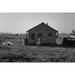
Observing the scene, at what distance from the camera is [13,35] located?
6.80m

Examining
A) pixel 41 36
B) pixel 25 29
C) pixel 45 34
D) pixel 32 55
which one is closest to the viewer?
pixel 32 55

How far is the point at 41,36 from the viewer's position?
351 inches

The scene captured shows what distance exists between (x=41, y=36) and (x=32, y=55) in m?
2.58

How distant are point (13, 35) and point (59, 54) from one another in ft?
9.14

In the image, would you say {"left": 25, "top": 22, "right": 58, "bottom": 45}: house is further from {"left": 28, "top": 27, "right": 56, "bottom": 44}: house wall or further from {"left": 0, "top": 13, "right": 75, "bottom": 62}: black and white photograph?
{"left": 0, "top": 13, "right": 75, "bottom": 62}: black and white photograph

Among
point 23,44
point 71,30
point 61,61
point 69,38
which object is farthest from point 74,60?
point 23,44

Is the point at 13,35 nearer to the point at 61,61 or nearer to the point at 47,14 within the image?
the point at 47,14

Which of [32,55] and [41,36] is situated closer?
[32,55]

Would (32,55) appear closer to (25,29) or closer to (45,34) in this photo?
(25,29)

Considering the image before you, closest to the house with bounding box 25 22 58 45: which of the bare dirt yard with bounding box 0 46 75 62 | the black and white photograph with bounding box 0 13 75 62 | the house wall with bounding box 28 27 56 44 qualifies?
the house wall with bounding box 28 27 56 44

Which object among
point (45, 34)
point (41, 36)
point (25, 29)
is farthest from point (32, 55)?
point (45, 34)

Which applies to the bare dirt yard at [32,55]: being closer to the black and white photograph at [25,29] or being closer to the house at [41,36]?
the black and white photograph at [25,29]

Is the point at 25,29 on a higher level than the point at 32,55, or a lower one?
higher

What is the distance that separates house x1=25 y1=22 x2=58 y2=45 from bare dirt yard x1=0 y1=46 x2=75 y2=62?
1.25m
